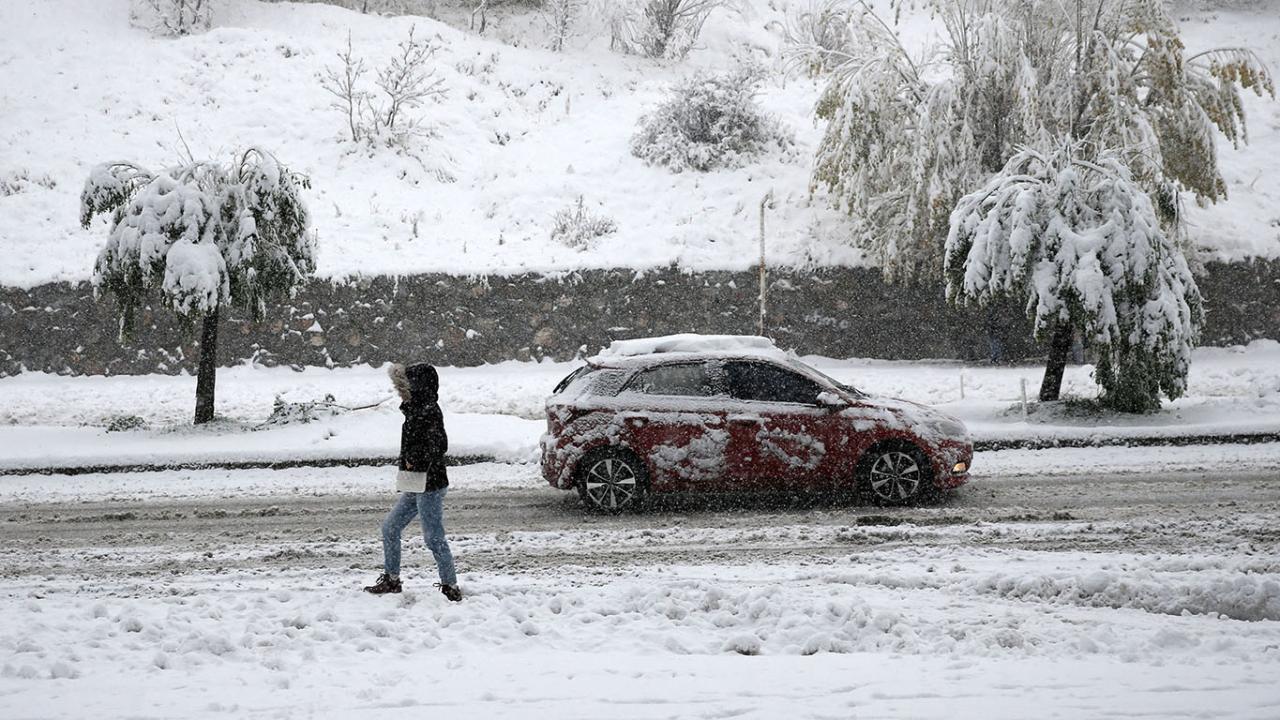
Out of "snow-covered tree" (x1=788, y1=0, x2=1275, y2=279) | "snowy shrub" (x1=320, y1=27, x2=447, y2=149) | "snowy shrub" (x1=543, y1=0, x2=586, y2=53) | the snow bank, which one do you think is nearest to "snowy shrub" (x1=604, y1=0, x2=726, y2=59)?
"snowy shrub" (x1=543, y1=0, x2=586, y2=53)

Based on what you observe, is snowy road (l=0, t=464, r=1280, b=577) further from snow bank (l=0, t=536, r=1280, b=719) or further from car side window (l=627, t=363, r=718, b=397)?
car side window (l=627, t=363, r=718, b=397)

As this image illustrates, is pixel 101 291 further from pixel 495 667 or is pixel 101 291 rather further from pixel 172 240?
pixel 495 667

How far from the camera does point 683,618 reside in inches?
237

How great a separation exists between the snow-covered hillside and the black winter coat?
14011 mm

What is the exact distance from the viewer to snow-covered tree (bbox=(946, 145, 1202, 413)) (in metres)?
13.4

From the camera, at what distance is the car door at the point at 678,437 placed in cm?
956

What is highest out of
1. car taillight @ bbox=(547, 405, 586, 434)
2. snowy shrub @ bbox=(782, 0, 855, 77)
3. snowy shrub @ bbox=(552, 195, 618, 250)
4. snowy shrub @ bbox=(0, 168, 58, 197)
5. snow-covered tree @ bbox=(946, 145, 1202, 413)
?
snowy shrub @ bbox=(782, 0, 855, 77)

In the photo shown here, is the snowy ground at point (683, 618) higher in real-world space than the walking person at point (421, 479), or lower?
lower

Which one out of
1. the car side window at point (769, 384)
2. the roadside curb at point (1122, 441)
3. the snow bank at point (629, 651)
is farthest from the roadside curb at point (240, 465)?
the roadside curb at point (1122, 441)

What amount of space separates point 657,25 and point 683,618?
96.1ft

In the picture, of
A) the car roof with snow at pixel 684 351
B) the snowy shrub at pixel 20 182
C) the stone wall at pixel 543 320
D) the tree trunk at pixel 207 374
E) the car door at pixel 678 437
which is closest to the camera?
the car door at pixel 678 437

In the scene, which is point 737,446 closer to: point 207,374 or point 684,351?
point 684,351

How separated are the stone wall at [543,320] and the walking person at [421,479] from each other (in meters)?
13.6

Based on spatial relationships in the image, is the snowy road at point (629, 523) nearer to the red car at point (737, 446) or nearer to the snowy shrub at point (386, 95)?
the red car at point (737, 446)
